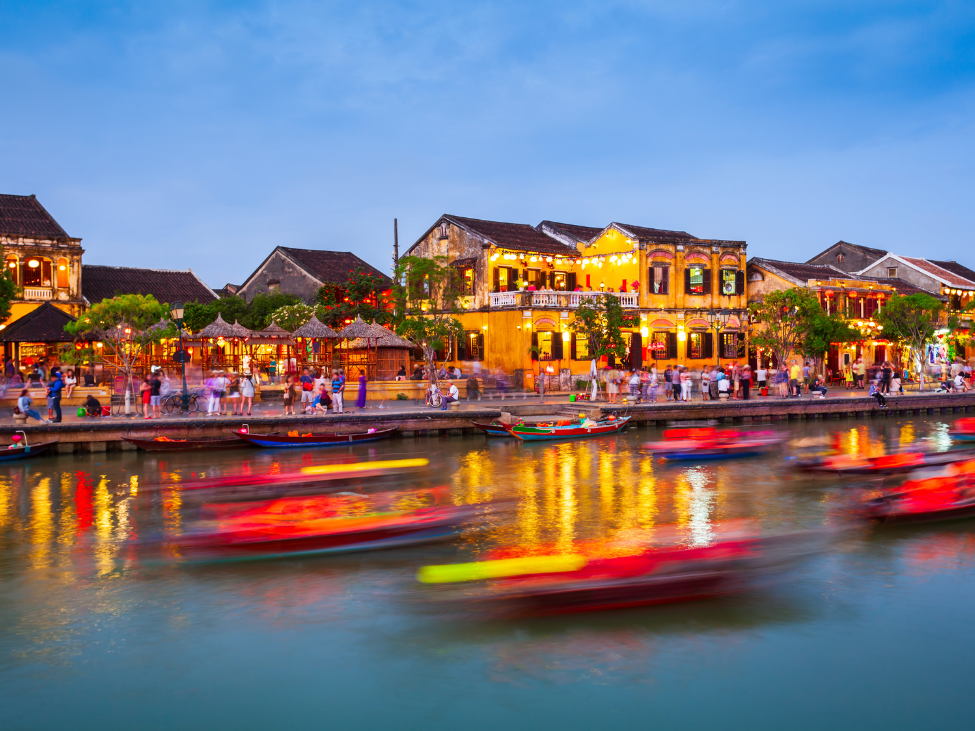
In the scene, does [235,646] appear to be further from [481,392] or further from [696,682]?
[481,392]

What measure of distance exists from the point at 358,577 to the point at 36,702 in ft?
15.2

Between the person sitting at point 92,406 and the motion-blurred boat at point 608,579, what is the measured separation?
2123cm

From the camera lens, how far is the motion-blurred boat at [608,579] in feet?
32.3

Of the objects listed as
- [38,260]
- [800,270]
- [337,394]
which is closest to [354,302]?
[337,394]

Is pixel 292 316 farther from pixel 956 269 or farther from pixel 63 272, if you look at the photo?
pixel 956 269

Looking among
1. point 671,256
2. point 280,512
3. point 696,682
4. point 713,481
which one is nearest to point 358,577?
point 280,512

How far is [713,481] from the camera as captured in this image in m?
20.4

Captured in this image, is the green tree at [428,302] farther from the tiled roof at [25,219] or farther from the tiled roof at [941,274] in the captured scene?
the tiled roof at [941,274]

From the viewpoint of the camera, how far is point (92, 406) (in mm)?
27562

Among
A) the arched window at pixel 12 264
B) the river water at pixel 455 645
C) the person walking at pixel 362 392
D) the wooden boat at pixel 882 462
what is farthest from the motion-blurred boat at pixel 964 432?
the arched window at pixel 12 264

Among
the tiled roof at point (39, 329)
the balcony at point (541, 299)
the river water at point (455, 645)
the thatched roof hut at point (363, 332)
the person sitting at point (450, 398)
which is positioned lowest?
the river water at point (455, 645)

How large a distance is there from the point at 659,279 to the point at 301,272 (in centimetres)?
2247

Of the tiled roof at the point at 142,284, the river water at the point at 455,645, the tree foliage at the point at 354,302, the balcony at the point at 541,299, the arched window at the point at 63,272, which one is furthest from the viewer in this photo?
the tiled roof at the point at 142,284

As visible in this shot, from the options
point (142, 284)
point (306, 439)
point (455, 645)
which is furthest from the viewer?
point (142, 284)
